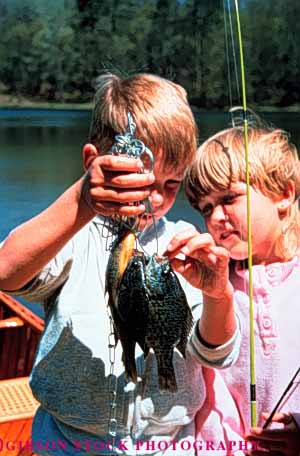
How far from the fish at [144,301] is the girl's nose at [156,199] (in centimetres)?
21

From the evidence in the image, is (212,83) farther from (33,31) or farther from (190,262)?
(33,31)

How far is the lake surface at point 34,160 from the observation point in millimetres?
9711

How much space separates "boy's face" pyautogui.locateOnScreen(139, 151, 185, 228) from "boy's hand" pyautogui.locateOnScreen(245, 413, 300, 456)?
500 mm

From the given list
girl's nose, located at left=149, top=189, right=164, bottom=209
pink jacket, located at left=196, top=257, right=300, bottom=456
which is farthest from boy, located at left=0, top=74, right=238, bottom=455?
pink jacket, located at left=196, top=257, right=300, bottom=456

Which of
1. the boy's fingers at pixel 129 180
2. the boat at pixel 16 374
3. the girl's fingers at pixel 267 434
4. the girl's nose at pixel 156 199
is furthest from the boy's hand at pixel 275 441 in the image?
the boat at pixel 16 374

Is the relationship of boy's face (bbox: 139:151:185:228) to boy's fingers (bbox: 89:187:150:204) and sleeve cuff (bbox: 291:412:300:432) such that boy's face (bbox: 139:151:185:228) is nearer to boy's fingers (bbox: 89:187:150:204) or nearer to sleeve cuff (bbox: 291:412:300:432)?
boy's fingers (bbox: 89:187:150:204)

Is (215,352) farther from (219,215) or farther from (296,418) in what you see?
(219,215)

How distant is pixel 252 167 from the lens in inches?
61.7

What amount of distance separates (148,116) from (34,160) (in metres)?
11.5

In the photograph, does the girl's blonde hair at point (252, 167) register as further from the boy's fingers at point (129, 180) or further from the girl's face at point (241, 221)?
the boy's fingers at point (129, 180)

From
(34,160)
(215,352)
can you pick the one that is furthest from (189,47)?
(34,160)

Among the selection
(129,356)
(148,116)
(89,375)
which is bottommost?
(89,375)

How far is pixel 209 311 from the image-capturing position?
1281 mm

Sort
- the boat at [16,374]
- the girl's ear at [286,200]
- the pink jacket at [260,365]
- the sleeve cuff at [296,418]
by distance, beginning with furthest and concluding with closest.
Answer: the boat at [16,374]
the girl's ear at [286,200]
the pink jacket at [260,365]
the sleeve cuff at [296,418]
